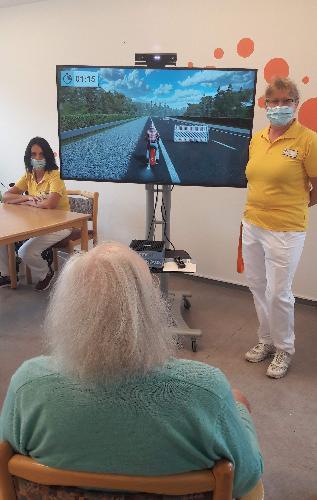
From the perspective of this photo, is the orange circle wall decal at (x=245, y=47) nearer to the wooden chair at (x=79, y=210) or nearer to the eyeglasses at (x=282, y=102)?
the eyeglasses at (x=282, y=102)

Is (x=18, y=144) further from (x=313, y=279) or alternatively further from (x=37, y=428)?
(x=37, y=428)

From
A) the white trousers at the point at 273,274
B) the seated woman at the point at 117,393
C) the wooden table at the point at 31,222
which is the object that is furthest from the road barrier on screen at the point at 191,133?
the seated woman at the point at 117,393

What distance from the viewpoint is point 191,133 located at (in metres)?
2.62

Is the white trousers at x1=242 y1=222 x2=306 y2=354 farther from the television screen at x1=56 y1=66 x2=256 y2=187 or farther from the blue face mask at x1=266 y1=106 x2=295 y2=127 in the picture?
the blue face mask at x1=266 y1=106 x2=295 y2=127

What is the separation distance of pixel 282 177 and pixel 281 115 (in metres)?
0.31

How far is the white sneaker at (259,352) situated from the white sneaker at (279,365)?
0.12 meters

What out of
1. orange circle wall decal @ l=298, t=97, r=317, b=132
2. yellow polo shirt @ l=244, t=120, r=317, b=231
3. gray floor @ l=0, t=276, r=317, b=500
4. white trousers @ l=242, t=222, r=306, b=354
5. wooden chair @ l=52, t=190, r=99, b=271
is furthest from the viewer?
wooden chair @ l=52, t=190, r=99, b=271

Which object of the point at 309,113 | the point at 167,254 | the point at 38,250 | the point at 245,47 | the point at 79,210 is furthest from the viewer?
the point at 79,210

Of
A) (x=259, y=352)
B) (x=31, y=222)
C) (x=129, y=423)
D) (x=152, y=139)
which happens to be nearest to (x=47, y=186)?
(x=31, y=222)

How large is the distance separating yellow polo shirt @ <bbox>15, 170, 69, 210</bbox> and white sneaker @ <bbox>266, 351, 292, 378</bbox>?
202 cm

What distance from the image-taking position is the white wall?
10.5ft

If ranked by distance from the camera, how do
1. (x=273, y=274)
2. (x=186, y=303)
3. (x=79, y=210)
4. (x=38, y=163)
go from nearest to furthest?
(x=273, y=274) < (x=186, y=303) < (x=38, y=163) < (x=79, y=210)

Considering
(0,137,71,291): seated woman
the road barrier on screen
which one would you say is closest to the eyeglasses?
the road barrier on screen

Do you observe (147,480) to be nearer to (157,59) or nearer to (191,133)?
(191,133)
